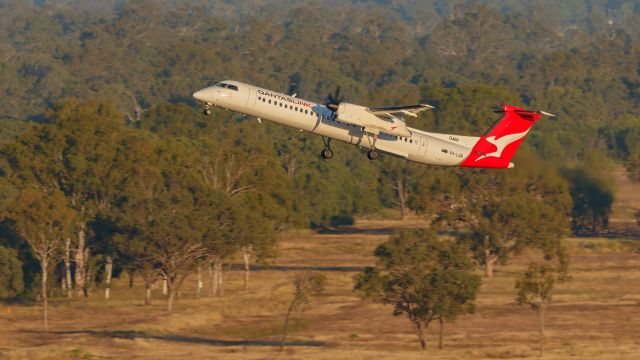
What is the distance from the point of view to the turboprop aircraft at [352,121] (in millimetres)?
56250

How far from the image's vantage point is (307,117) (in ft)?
186

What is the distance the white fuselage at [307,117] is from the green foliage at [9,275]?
36750 millimetres

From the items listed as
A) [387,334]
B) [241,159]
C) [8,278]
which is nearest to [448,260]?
[387,334]

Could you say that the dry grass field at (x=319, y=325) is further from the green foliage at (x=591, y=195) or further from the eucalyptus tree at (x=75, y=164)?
the eucalyptus tree at (x=75, y=164)

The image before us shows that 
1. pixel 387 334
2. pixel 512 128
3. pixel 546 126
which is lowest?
pixel 387 334

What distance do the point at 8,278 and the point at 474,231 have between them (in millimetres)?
39980

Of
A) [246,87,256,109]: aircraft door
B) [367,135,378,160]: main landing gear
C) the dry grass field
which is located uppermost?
[246,87,256,109]: aircraft door

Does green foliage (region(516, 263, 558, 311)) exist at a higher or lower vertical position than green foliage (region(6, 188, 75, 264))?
lower

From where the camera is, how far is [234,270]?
104625 millimetres

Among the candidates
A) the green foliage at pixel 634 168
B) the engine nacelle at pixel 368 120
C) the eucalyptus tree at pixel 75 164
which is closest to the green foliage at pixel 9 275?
the eucalyptus tree at pixel 75 164

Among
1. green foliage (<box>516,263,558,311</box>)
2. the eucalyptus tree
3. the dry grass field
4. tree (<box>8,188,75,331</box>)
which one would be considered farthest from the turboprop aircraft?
the eucalyptus tree

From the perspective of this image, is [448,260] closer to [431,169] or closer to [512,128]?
[512,128]

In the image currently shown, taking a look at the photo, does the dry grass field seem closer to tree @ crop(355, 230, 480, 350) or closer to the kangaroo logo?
tree @ crop(355, 230, 480, 350)

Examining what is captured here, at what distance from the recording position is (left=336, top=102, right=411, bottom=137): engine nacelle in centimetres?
5688
